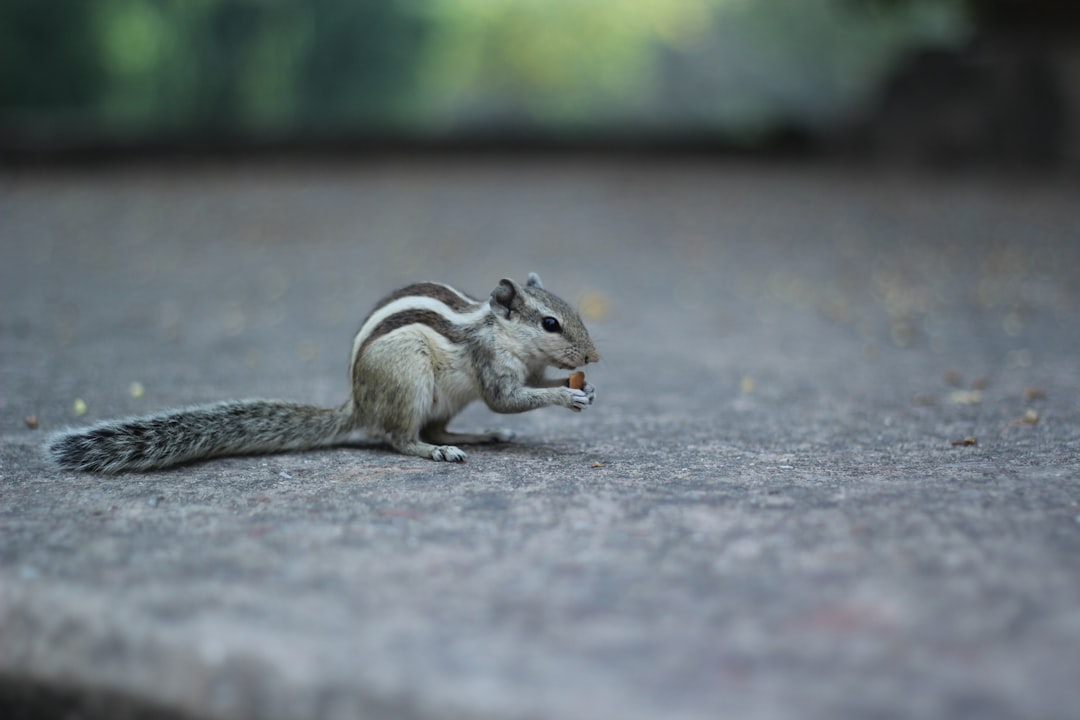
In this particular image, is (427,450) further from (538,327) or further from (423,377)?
(538,327)

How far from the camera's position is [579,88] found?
112 ft

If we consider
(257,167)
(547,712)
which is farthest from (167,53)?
(547,712)

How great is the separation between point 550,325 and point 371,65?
20498 millimetres

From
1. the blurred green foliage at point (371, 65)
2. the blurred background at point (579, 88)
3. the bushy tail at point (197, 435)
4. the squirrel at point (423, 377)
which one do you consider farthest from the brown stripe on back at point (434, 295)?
the blurred green foliage at point (371, 65)

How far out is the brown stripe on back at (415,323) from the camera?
11.9 feet

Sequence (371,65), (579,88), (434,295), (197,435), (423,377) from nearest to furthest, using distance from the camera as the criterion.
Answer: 1. (197,435)
2. (423,377)
3. (434,295)
4. (371,65)
5. (579,88)

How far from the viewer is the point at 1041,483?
3.00m

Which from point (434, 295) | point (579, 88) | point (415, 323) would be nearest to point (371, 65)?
point (579, 88)

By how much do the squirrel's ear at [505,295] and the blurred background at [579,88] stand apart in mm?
11497

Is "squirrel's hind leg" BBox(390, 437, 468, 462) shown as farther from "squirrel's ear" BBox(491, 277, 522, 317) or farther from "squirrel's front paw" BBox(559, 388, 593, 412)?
"squirrel's ear" BBox(491, 277, 522, 317)

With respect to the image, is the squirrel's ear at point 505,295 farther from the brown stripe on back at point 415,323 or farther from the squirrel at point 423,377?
the brown stripe on back at point 415,323

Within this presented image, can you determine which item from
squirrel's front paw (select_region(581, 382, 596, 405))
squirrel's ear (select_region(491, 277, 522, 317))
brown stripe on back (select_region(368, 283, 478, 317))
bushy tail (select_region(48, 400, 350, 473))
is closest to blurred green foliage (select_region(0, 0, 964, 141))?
brown stripe on back (select_region(368, 283, 478, 317))

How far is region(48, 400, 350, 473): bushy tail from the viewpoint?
332cm

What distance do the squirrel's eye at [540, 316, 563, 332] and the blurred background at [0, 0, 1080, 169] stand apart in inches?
451
